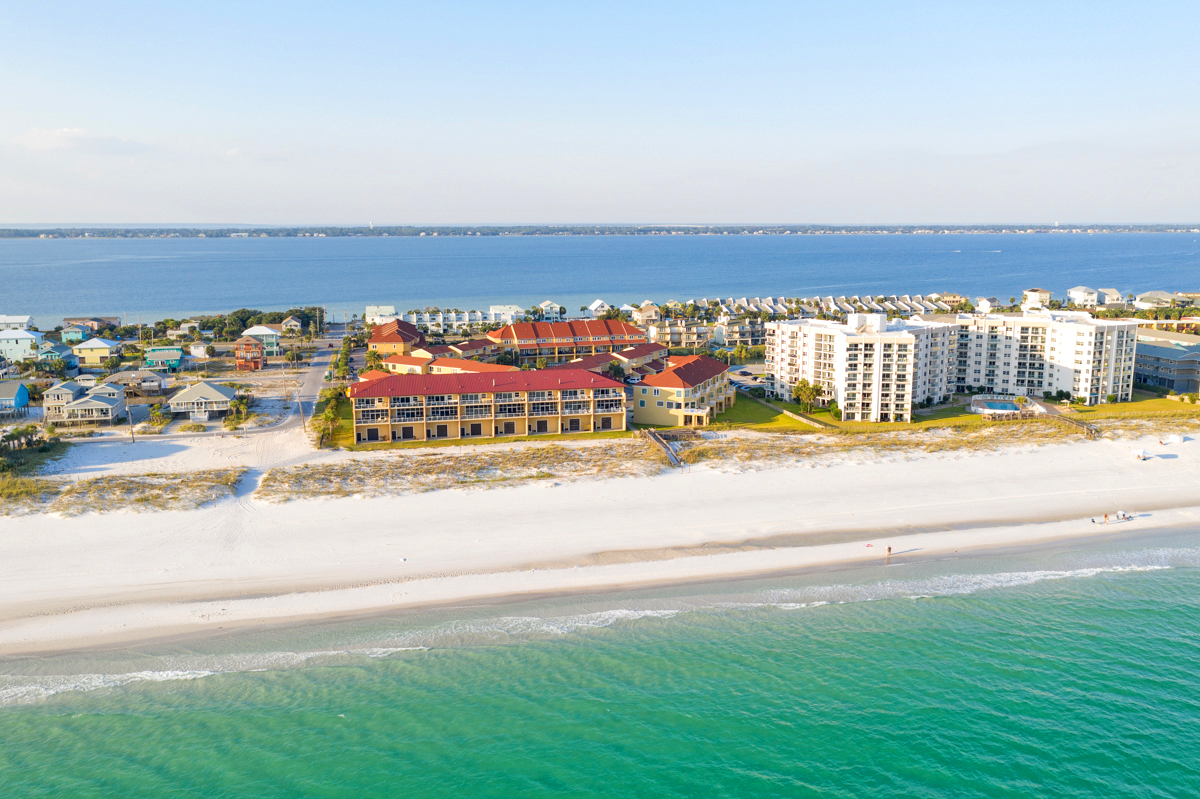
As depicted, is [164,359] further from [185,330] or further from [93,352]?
[185,330]

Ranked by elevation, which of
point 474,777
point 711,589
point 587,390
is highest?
point 587,390

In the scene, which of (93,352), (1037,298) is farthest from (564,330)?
(1037,298)

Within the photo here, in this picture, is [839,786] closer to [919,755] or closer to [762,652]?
[919,755]

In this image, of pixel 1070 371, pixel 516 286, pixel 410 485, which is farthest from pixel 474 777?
pixel 516 286

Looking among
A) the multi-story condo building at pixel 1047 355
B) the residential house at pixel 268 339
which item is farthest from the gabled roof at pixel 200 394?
the multi-story condo building at pixel 1047 355

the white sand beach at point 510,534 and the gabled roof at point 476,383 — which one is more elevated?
the gabled roof at point 476,383

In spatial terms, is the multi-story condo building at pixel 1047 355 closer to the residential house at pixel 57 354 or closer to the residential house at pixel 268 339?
the residential house at pixel 268 339
